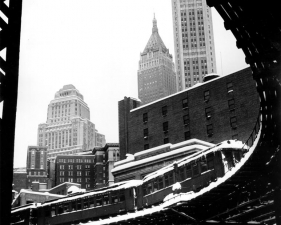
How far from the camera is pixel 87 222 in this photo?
5922cm

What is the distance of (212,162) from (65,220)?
25.6 metres

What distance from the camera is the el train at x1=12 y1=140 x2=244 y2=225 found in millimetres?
49156

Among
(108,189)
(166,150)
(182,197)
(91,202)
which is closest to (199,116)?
(166,150)

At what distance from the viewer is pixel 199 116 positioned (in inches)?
2889

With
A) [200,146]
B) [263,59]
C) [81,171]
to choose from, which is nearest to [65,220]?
[200,146]

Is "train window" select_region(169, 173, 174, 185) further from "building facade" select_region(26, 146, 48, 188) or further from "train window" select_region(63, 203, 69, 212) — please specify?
"building facade" select_region(26, 146, 48, 188)

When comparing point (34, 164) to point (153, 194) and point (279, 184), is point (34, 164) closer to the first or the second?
point (153, 194)

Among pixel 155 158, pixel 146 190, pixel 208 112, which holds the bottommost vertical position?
pixel 146 190

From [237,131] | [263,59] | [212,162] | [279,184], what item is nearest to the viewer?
[263,59]

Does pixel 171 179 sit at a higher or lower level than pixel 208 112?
lower

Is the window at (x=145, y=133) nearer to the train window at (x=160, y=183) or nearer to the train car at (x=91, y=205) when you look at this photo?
the train car at (x=91, y=205)

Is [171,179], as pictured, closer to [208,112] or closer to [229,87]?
[208,112]

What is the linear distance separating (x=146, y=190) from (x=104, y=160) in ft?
434

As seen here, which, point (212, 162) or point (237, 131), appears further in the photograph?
point (237, 131)
